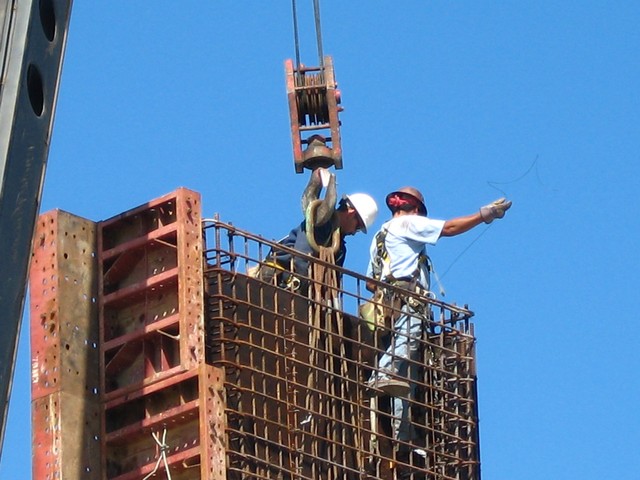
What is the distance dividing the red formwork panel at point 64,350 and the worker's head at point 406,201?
13.2 ft

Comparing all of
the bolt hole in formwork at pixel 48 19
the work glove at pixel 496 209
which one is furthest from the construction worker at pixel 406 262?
the bolt hole in formwork at pixel 48 19

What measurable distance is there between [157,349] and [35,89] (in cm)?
683

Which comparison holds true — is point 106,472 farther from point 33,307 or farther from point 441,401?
point 441,401

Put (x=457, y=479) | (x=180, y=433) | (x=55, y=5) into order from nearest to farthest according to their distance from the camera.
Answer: (x=55, y=5) → (x=180, y=433) → (x=457, y=479)

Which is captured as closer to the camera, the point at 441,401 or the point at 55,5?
the point at 55,5

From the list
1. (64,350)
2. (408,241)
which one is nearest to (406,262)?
(408,241)

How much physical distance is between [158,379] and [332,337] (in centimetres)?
247

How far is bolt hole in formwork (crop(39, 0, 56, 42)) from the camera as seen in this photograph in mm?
23469

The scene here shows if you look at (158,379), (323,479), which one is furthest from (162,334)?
(323,479)

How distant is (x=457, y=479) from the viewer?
31625mm

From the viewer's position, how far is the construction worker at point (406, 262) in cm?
3138

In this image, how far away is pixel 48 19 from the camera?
23.7 m

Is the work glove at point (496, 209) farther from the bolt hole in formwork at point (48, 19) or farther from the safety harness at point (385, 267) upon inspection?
the bolt hole in formwork at point (48, 19)

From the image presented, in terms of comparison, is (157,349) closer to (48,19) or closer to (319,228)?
(319,228)
